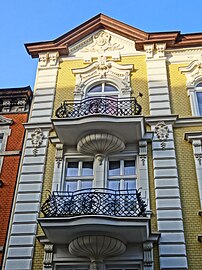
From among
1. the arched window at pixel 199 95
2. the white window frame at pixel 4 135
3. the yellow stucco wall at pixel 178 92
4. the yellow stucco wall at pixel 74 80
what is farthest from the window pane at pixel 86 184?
the arched window at pixel 199 95

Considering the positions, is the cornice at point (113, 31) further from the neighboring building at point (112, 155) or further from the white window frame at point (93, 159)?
the white window frame at point (93, 159)

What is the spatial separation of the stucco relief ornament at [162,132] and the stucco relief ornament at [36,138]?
4.19 m

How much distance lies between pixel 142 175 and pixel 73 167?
246 cm

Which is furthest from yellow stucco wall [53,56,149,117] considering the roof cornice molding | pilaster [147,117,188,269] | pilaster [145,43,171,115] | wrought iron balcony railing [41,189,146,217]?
wrought iron balcony railing [41,189,146,217]

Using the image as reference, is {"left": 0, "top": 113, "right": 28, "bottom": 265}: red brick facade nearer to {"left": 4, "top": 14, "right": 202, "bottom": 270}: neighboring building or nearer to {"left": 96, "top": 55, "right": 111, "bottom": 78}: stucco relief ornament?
{"left": 4, "top": 14, "right": 202, "bottom": 270}: neighboring building

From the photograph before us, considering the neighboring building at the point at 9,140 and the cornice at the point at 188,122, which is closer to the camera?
the neighboring building at the point at 9,140

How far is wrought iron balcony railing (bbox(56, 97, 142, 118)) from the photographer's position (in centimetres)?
1348

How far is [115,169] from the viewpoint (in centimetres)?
1299

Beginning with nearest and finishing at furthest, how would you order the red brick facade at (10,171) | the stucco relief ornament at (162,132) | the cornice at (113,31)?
the red brick facade at (10,171) < the stucco relief ornament at (162,132) < the cornice at (113,31)

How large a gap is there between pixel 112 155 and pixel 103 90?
3.33 meters

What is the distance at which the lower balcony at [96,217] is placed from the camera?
1046 cm

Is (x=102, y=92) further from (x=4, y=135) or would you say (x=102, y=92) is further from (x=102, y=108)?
(x=4, y=135)

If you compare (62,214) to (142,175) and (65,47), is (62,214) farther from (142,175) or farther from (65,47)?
(65,47)

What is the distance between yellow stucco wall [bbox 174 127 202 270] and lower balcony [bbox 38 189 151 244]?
132cm
